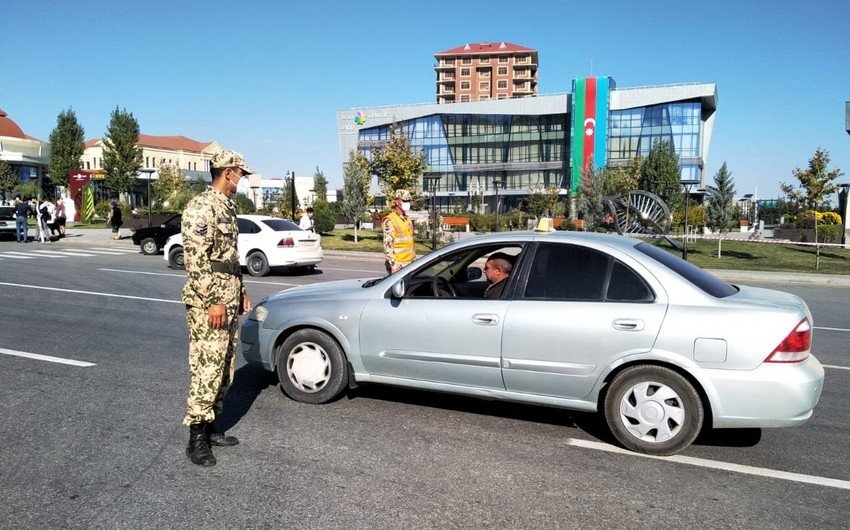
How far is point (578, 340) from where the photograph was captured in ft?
14.4

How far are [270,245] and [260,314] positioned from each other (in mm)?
10199

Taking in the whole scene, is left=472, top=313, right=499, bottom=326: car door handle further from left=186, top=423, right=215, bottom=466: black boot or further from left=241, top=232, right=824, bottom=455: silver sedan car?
left=186, top=423, right=215, bottom=466: black boot

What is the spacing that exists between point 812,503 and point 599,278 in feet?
6.02

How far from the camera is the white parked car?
50.4ft

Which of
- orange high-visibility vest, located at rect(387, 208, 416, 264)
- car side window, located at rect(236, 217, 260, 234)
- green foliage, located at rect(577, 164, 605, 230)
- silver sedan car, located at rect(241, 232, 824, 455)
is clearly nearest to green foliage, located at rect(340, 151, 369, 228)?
green foliage, located at rect(577, 164, 605, 230)

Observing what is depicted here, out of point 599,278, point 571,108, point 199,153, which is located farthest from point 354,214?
point 199,153

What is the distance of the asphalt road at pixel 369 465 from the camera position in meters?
3.39

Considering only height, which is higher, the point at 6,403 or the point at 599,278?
the point at 599,278

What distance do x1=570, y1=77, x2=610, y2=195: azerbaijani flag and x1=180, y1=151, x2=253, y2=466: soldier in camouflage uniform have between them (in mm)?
77283

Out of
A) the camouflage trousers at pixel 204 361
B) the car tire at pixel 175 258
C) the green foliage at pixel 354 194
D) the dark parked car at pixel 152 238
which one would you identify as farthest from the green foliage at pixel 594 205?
the camouflage trousers at pixel 204 361

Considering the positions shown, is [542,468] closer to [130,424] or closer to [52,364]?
[130,424]

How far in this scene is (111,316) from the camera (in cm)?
927

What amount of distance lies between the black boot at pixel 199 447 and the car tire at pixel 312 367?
1266mm

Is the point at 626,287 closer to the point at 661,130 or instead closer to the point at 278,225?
the point at 278,225
